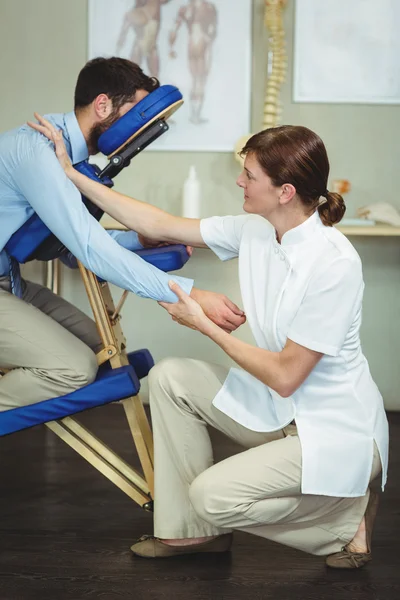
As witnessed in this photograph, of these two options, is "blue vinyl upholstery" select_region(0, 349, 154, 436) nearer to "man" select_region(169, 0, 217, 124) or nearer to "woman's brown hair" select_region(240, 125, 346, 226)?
"woman's brown hair" select_region(240, 125, 346, 226)

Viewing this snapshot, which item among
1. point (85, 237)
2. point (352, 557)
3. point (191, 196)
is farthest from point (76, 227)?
point (191, 196)

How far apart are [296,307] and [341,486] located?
41 cm

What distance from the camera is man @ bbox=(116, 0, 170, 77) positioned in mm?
3658

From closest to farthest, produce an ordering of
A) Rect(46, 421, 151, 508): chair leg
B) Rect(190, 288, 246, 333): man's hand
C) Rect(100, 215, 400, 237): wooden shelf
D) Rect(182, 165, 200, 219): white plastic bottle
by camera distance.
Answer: Rect(190, 288, 246, 333): man's hand < Rect(46, 421, 151, 508): chair leg < Rect(100, 215, 400, 237): wooden shelf < Rect(182, 165, 200, 219): white plastic bottle

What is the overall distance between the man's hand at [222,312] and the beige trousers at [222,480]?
0.44 feet

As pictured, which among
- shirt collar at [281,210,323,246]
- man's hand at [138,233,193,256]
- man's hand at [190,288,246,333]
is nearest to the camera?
shirt collar at [281,210,323,246]

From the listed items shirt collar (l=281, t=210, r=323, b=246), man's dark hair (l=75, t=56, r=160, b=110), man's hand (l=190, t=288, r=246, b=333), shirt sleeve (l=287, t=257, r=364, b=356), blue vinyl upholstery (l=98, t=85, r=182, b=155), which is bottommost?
man's hand (l=190, t=288, r=246, b=333)

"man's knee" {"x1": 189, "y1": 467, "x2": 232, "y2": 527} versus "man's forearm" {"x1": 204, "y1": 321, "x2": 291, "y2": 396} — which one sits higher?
"man's forearm" {"x1": 204, "y1": 321, "x2": 291, "y2": 396}

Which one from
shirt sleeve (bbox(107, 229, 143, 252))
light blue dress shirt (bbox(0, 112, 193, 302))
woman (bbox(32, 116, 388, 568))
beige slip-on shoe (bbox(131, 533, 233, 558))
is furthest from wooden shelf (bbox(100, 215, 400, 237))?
beige slip-on shoe (bbox(131, 533, 233, 558))

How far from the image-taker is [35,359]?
6.85 feet

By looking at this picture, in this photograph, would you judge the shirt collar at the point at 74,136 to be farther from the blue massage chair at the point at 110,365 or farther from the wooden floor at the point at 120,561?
the wooden floor at the point at 120,561

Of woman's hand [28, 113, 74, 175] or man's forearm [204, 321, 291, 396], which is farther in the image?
woman's hand [28, 113, 74, 175]

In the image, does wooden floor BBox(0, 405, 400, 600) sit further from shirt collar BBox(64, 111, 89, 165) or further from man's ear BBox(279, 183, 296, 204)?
shirt collar BBox(64, 111, 89, 165)

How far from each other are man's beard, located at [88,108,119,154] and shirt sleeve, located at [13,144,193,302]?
192 mm
